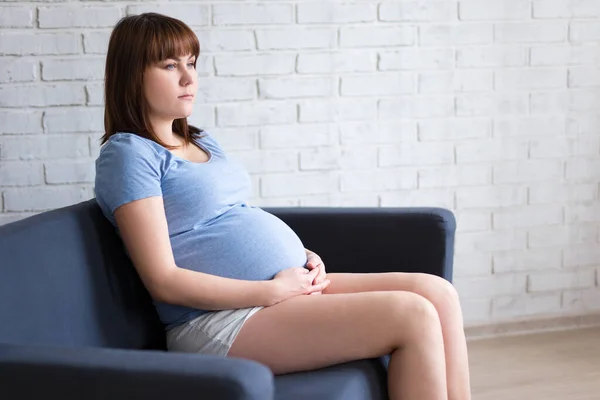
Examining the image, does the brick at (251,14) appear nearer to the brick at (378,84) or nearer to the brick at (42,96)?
the brick at (378,84)

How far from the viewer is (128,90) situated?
1.84m

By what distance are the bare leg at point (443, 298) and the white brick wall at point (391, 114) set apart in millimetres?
820

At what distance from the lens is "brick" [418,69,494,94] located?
2.86 metres

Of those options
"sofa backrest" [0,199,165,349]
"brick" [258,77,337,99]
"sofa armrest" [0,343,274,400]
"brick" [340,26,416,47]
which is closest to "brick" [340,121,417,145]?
"brick" [258,77,337,99]

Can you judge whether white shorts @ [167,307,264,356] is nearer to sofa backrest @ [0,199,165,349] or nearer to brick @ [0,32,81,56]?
sofa backrest @ [0,199,165,349]

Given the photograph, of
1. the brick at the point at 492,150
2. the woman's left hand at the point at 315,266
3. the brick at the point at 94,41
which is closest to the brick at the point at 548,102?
the brick at the point at 492,150

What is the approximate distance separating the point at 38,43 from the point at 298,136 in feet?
2.71

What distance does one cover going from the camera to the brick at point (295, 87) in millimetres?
2699

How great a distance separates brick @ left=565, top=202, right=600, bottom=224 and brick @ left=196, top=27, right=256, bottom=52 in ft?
4.19

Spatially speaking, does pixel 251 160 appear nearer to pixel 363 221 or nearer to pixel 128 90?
pixel 363 221

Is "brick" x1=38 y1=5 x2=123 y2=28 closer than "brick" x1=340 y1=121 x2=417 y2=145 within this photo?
Yes

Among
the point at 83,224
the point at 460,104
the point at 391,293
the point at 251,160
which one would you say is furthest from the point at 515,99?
the point at 83,224

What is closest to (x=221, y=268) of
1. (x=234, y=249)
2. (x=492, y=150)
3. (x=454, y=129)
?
(x=234, y=249)

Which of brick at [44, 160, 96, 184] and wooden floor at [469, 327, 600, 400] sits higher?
brick at [44, 160, 96, 184]
